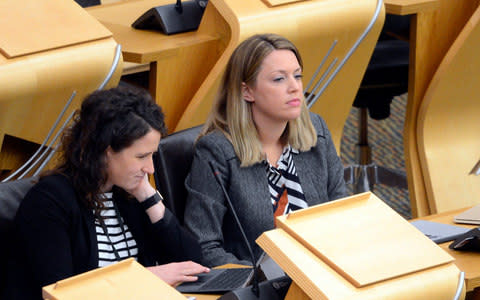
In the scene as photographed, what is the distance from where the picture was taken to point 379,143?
192 inches

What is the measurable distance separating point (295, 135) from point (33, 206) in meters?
0.83

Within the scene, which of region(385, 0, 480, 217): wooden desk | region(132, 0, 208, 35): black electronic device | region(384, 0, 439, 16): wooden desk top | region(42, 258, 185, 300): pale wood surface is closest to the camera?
region(42, 258, 185, 300): pale wood surface

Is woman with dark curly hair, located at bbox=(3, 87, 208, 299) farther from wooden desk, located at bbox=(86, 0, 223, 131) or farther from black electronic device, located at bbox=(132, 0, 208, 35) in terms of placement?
black electronic device, located at bbox=(132, 0, 208, 35)

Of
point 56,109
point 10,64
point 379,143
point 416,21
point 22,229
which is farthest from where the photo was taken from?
point 379,143

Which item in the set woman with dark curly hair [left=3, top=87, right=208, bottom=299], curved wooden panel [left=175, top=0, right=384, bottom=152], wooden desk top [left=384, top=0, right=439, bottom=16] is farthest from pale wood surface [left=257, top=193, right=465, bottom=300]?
wooden desk top [left=384, top=0, right=439, bottom=16]

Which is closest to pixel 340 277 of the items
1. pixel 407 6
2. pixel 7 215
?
pixel 7 215

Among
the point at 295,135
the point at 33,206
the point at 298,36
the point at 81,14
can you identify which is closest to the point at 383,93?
the point at 298,36

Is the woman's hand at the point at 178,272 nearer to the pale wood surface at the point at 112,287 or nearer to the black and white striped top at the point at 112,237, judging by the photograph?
the black and white striped top at the point at 112,237

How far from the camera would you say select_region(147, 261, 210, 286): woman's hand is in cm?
205

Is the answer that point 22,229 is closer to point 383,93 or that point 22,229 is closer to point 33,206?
point 33,206

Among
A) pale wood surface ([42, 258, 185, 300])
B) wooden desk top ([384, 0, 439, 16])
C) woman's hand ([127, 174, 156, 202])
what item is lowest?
Answer: woman's hand ([127, 174, 156, 202])

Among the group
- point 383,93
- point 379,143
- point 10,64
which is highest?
point 10,64

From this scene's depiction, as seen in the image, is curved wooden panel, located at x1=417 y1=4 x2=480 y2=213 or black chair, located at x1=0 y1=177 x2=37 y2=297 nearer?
black chair, located at x1=0 y1=177 x2=37 y2=297

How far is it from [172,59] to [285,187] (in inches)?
24.4
